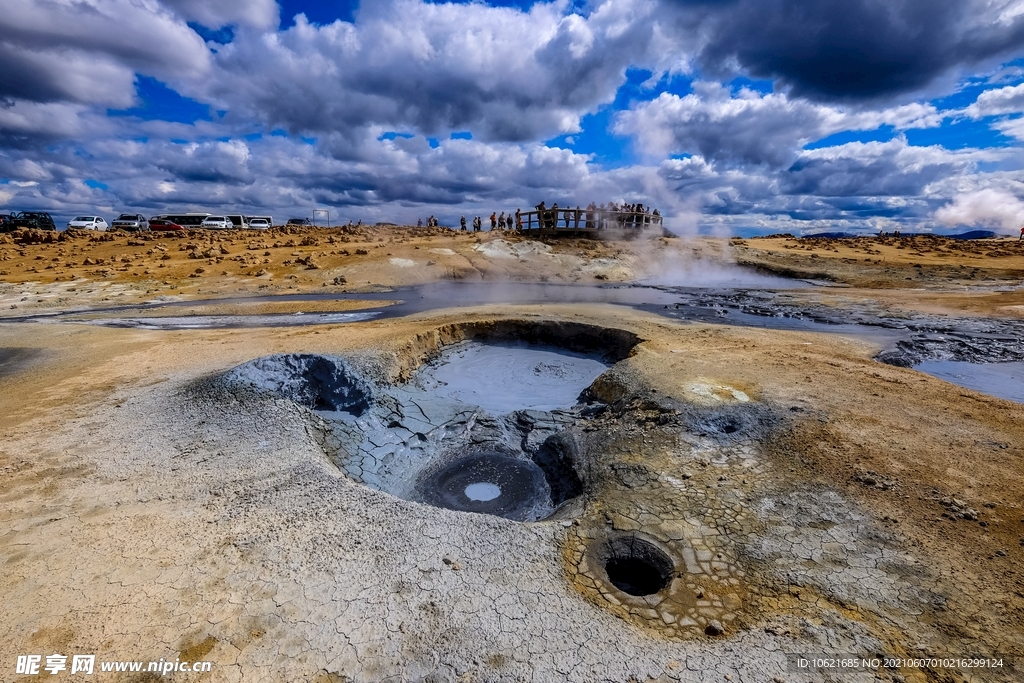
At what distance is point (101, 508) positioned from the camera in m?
4.14

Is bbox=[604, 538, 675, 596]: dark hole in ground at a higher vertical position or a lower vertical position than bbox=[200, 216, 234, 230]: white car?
lower

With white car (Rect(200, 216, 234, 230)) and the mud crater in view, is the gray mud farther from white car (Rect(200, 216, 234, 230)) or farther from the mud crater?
white car (Rect(200, 216, 234, 230))

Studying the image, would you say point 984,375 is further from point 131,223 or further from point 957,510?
point 131,223

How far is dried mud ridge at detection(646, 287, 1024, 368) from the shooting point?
32.4 ft

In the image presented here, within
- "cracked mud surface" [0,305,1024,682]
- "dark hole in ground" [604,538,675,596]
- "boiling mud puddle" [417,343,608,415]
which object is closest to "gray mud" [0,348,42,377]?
"cracked mud surface" [0,305,1024,682]

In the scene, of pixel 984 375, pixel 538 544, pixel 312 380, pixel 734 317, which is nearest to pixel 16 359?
pixel 312 380

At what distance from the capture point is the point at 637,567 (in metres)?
3.90

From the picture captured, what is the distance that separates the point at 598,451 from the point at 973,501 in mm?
3512

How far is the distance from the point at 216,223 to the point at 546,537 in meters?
39.9

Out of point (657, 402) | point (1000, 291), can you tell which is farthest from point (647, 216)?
point (657, 402)

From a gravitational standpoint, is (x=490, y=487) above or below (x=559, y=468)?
below

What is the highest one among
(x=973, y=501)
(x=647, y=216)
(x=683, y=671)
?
(x=647, y=216)

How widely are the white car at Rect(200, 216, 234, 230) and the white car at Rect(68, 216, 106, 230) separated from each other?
5.97 m

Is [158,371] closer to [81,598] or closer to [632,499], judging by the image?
[81,598]
